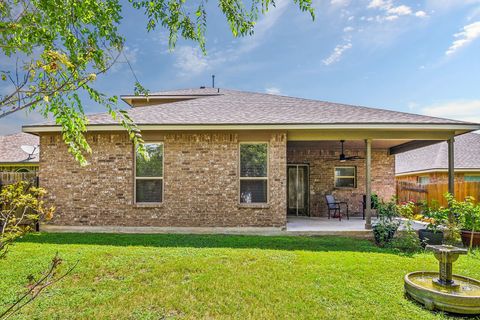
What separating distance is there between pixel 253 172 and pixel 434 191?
8.92m

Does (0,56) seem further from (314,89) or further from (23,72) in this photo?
(314,89)

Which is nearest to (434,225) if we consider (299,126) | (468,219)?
(468,219)

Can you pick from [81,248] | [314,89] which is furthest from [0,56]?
[314,89]

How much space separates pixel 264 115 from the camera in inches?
379

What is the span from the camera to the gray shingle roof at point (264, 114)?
348 inches

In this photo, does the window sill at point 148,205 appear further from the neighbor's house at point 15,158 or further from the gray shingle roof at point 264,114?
the neighbor's house at point 15,158

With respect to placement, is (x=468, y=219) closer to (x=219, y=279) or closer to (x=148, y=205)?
(x=219, y=279)

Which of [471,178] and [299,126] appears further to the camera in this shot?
[471,178]

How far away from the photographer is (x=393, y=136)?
910 cm

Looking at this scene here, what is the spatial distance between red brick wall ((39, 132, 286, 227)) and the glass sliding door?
485cm

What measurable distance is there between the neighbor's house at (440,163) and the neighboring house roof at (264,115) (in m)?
6.32

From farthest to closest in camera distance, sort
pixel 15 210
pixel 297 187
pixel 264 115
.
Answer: pixel 297 187
pixel 264 115
pixel 15 210

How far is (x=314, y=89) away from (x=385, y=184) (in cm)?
755

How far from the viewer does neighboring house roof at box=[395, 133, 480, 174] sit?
590 inches
